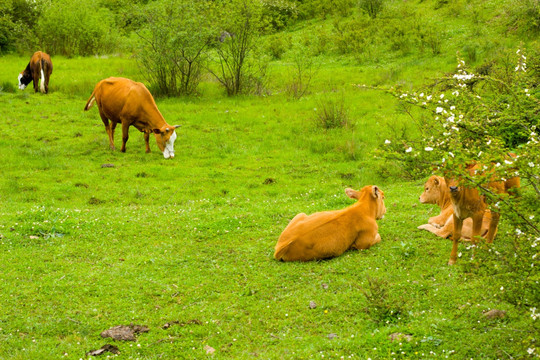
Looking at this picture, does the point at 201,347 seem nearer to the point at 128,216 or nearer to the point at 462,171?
the point at 462,171

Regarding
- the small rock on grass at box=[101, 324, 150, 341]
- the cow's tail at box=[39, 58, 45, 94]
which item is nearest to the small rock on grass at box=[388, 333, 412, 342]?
the small rock on grass at box=[101, 324, 150, 341]

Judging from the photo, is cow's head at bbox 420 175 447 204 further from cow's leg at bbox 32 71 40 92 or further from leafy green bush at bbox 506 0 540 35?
cow's leg at bbox 32 71 40 92

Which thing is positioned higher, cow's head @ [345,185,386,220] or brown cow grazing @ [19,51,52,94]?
brown cow grazing @ [19,51,52,94]

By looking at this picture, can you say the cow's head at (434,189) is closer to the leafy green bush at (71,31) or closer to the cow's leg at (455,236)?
the cow's leg at (455,236)

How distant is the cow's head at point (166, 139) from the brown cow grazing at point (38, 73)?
10.9 m

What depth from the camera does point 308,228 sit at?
9.33m

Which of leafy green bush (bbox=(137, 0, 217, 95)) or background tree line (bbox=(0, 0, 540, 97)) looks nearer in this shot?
leafy green bush (bbox=(137, 0, 217, 95))

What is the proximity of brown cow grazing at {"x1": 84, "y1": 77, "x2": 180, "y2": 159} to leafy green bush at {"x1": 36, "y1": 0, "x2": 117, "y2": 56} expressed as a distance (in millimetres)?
20130

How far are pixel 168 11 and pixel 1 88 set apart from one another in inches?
340

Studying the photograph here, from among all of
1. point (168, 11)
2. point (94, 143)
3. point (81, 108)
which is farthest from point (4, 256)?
point (168, 11)

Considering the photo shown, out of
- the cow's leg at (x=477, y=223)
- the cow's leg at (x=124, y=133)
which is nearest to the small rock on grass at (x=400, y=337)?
the cow's leg at (x=477, y=223)

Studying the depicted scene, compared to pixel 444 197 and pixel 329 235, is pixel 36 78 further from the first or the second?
pixel 444 197

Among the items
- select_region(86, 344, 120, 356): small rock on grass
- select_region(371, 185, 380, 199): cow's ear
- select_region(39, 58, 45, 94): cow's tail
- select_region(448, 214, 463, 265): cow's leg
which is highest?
select_region(39, 58, 45, 94): cow's tail

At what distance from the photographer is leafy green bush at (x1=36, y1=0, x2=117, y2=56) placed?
122 feet
